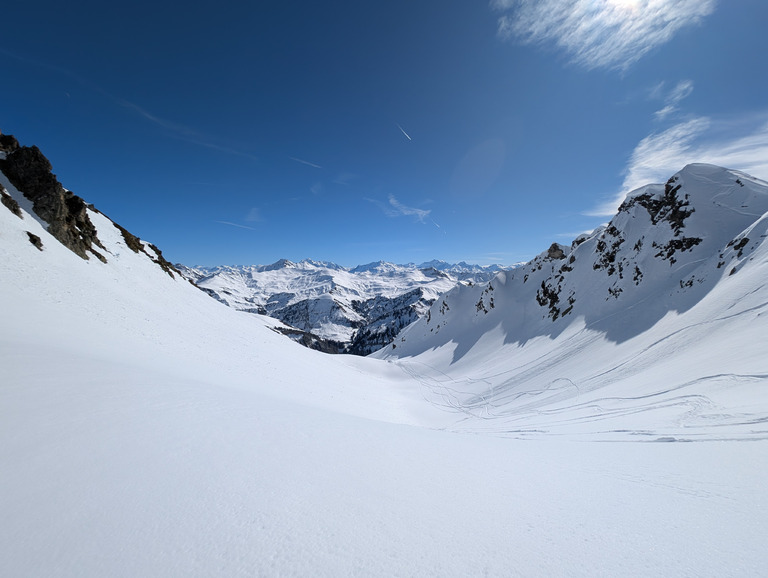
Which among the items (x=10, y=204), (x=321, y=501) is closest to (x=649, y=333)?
(x=321, y=501)

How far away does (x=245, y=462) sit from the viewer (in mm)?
4945

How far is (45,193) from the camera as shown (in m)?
25.8

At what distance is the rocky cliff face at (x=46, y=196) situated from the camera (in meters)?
24.5

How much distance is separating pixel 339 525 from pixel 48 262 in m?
27.4

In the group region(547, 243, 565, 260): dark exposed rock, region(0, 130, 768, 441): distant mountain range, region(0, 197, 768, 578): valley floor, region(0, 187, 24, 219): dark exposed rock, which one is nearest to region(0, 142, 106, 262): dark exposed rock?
region(0, 130, 768, 441): distant mountain range

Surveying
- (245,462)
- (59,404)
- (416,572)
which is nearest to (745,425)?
(416,572)

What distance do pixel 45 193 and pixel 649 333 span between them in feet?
180

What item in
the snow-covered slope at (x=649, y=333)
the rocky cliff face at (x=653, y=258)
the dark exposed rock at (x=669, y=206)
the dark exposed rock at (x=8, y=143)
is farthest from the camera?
the dark exposed rock at (x=669, y=206)

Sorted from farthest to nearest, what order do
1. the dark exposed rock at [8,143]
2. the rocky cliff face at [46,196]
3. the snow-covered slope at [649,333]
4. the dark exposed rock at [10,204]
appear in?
the dark exposed rock at [8,143], the rocky cliff face at [46,196], the dark exposed rock at [10,204], the snow-covered slope at [649,333]

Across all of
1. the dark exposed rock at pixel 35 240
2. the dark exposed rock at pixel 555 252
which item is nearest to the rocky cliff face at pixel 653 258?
→ the dark exposed rock at pixel 555 252

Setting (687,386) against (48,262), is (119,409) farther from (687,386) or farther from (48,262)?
(48,262)

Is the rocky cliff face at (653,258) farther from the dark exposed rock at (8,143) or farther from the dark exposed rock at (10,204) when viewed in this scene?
the dark exposed rock at (8,143)

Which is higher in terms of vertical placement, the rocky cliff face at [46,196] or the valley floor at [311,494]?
the rocky cliff face at [46,196]

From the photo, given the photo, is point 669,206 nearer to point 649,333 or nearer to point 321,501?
point 649,333
